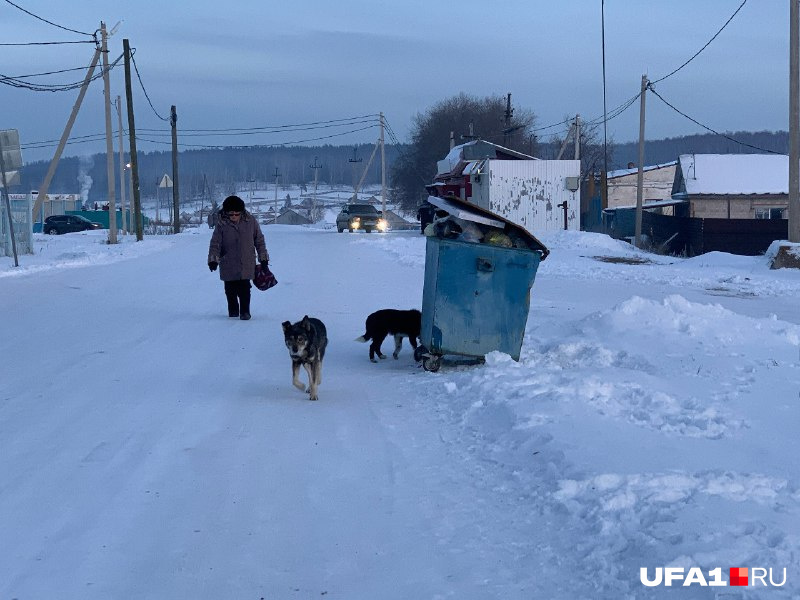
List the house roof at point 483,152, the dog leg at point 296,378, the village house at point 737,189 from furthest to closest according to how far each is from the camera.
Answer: the village house at point 737,189 → the house roof at point 483,152 → the dog leg at point 296,378

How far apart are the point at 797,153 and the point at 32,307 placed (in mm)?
18384

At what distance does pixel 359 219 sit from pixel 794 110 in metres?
27.5

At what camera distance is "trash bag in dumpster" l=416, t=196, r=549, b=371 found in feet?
30.8

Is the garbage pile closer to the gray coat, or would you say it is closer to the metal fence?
the gray coat

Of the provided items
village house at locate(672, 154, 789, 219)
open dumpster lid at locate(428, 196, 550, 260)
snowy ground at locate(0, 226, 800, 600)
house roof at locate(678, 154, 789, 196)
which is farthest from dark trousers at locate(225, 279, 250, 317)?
house roof at locate(678, 154, 789, 196)

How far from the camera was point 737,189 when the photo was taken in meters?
54.1

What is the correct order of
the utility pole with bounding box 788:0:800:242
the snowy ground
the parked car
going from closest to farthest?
the snowy ground < the utility pole with bounding box 788:0:800:242 < the parked car

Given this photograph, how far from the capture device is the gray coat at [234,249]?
13.5 m

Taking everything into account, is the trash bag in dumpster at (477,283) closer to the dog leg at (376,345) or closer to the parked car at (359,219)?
the dog leg at (376,345)

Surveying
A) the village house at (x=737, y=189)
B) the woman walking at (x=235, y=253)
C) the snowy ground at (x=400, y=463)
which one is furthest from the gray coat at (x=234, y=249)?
the village house at (x=737, y=189)

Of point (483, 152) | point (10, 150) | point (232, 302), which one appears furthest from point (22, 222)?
point (483, 152)

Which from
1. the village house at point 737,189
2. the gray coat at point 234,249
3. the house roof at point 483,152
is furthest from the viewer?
the village house at point 737,189

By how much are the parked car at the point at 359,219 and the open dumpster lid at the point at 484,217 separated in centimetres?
3919

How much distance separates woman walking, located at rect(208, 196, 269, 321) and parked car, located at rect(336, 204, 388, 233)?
115ft
